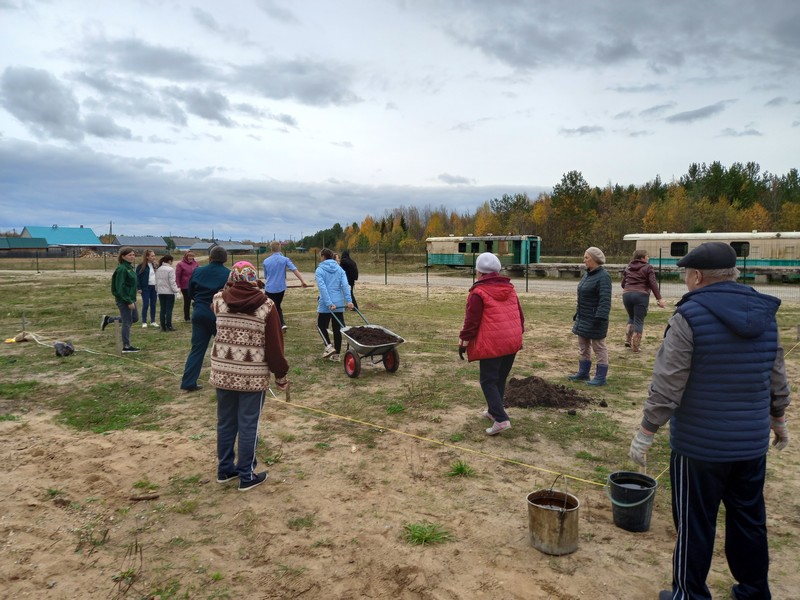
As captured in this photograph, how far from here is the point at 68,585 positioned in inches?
120

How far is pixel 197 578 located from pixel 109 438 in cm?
280

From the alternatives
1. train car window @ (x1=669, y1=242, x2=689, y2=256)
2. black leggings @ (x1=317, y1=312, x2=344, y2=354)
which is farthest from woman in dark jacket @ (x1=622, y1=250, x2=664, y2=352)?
train car window @ (x1=669, y1=242, x2=689, y2=256)

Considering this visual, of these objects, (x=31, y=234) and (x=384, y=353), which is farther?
(x=31, y=234)

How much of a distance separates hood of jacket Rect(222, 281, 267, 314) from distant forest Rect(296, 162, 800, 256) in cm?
4216

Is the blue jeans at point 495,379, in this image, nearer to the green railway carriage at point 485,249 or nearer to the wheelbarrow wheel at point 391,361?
the wheelbarrow wheel at point 391,361

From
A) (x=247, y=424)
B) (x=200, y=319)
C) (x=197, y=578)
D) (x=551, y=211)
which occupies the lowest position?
(x=197, y=578)

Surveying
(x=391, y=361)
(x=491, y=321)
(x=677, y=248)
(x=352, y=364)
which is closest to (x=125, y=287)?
(x=352, y=364)

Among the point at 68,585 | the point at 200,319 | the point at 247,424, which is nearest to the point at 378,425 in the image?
the point at 247,424

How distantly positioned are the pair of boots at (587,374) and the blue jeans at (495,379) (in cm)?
232

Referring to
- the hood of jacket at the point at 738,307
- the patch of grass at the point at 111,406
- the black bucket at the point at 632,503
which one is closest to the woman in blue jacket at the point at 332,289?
the patch of grass at the point at 111,406

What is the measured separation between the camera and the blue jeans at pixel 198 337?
249 inches

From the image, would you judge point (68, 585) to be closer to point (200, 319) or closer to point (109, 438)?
point (109, 438)

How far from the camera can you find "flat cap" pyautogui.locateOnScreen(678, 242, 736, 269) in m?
2.60

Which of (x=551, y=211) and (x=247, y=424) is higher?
(x=551, y=211)
